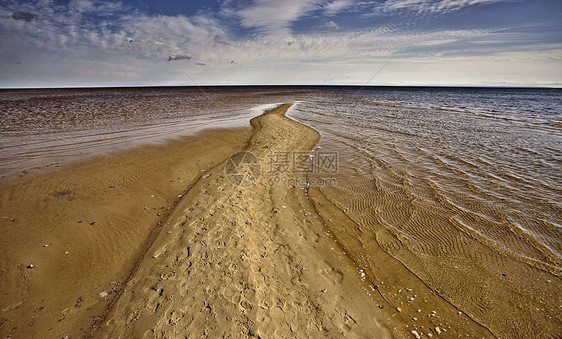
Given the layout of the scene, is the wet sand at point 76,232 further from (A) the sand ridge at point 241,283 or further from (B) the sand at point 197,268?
(A) the sand ridge at point 241,283

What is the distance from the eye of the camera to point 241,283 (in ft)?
14.1

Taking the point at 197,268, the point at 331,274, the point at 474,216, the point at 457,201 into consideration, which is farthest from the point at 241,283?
the point at 457,201

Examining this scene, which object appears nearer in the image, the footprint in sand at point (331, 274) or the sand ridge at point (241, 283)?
the sand ridge at point (241, 283)

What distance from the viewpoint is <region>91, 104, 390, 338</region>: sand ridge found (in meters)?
3.62

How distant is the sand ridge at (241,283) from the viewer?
3615mm

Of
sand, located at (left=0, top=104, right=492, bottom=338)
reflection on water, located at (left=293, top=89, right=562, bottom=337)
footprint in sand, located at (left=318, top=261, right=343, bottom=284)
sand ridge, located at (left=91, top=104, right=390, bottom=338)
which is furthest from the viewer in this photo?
footprint in sand, located at (left=318, top=261, right=343, bottom=284)

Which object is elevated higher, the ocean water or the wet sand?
the wet sand

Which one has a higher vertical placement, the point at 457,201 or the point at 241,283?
the point at 241,283

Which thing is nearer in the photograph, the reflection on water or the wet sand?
the wet sand

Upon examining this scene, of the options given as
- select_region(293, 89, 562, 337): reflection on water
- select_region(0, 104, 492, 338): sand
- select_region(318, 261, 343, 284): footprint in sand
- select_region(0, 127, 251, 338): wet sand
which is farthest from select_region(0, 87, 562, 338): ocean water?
select_region(0, 127, 251, 338): wet sand

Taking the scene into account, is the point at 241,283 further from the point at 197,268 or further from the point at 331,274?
the point at 331,274

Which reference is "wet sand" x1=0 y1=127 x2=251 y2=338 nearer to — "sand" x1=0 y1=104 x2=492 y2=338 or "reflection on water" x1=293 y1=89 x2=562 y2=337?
"sand" x1=0 y1=104 x2=492 y2=338

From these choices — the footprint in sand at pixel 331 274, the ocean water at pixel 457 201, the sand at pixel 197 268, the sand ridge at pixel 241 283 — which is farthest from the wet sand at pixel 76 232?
the footprint in sand at pixel 331 274

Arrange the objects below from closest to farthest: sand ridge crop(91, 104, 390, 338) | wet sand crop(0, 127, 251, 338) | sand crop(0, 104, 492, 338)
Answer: sand ridge crop(91, 104, 390, 338), sand crop(0, 104, 492, 338), wet sand crop(0, 127, 251, 338)
